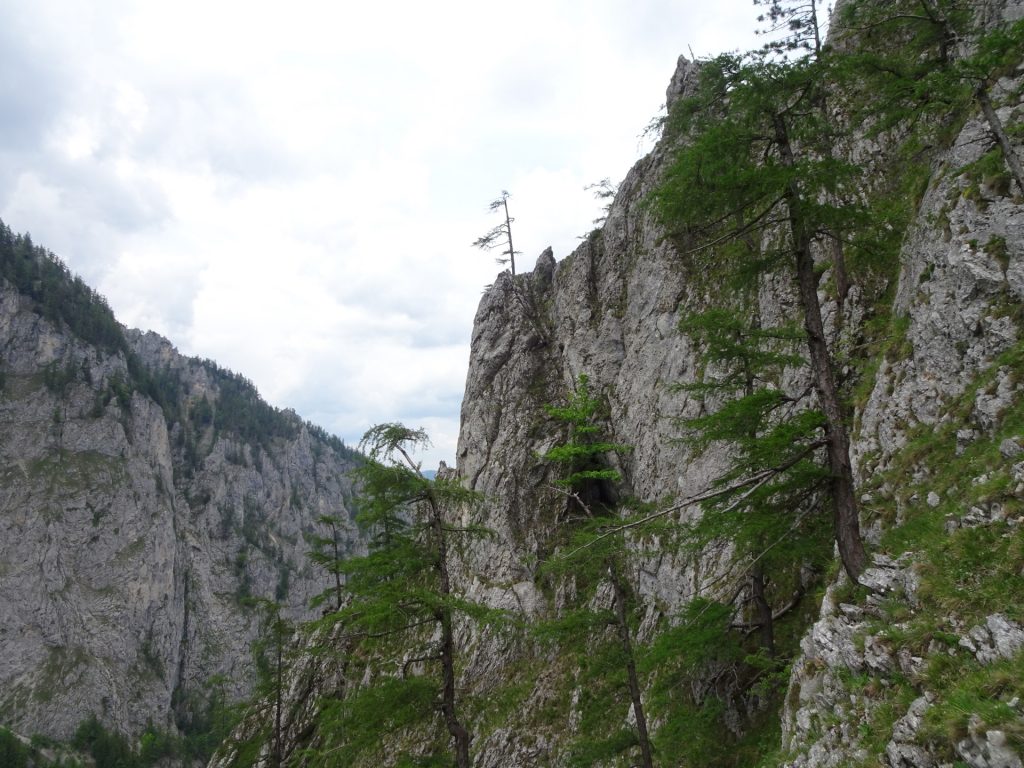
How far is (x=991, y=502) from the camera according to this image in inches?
245

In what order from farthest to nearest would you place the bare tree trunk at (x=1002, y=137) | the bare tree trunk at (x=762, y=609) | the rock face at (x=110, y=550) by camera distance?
the rock face at (x=110, y=550), the bare tree trunk at (x=762, y=609), the bare tree trunk at (x=1002, y=137)

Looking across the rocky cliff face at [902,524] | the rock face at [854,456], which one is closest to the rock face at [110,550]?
the rock face at [854,456]

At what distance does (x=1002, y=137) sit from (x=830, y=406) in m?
5.60

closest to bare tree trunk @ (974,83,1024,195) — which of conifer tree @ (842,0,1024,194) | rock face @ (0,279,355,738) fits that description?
conifer tree @ (842,0,1024,194)

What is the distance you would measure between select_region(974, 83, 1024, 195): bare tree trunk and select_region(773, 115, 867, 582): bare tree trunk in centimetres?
365

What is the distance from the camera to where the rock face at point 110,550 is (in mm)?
114562

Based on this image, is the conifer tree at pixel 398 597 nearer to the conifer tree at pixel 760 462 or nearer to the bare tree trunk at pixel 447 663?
the bare tree trunk at pixel 447 663

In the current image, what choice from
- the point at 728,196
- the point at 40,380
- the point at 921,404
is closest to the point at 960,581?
the point at 921,404

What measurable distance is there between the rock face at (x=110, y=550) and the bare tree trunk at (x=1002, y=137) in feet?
480

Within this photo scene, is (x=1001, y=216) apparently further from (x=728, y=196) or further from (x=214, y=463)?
(x=214, y=463)

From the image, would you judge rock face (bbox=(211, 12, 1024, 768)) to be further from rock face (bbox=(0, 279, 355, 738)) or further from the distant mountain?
rock face (bbox=(0, 279, 355, 738))

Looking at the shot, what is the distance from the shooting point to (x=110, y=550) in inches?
5276

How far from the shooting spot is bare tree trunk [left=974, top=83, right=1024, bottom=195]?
8.84 metres

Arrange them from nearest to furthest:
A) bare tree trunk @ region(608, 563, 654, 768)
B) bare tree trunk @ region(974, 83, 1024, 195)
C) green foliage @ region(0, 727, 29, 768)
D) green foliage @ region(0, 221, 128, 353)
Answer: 1. bare tree trunk @ region(974, 83, 1024, 195)
2. bare tree trunk @ region(608, 563, 654, 768)
3. green foliage @ region(0, 727, 29, 768)
4. green foliage @ region(0, 221, 128, 353)
